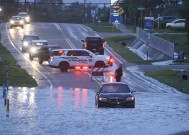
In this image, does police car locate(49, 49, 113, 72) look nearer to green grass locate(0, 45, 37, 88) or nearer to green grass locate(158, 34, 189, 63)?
green grass locate(0, 45, 37, 88)

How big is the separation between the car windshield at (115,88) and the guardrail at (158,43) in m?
31.9

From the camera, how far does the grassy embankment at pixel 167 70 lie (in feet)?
151

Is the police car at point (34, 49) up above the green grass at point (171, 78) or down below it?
above

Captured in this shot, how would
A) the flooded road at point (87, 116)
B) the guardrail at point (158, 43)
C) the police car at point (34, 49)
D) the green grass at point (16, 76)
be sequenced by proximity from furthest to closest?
the guardrail at point (158, 43), the police car at point (34, 49), the green grass at point (16, 76), the flooded road at point (87, 116)

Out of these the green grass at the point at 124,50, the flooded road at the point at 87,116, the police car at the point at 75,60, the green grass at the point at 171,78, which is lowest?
the green grass at the point at 124,50

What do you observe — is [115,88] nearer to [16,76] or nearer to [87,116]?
[87,116]

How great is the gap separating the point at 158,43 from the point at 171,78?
21.9 m

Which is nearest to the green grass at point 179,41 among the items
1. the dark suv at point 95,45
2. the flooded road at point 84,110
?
the dark suv at point 95,45

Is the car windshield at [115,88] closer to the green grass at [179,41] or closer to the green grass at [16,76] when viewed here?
the green grass at [16,76]

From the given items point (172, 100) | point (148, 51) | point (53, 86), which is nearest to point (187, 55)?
point (148, 51)

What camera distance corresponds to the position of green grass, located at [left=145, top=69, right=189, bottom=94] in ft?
146

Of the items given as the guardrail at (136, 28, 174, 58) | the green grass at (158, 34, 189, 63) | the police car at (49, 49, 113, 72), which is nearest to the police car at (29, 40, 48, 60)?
the police car at (49, 49, 113, 72)

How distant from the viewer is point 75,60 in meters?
54.6

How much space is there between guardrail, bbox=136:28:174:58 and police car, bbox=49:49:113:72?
424 inches
